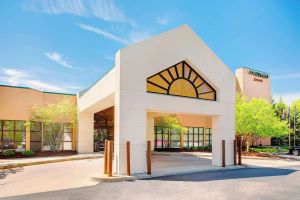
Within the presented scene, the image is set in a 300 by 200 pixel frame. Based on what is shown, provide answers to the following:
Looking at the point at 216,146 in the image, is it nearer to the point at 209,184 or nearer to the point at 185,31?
the point at 209,184

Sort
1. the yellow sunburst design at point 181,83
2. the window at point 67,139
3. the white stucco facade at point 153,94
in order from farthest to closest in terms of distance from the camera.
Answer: the window at point 67,139, the yellow sunburst design at point 181,83, the white stucco facade at point 153,94

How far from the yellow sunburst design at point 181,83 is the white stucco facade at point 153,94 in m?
0.33

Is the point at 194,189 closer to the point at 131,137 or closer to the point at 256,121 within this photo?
the point at 131,137

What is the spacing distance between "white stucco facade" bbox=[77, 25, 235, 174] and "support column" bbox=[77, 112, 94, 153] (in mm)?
5977

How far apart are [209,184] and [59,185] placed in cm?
683

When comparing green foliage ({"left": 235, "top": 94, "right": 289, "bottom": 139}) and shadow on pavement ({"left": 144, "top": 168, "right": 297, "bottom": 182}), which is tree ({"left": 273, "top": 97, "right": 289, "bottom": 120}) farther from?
shadow on pavement ({"left": 144, "top": 168, "right": 297, "bottom": 182})

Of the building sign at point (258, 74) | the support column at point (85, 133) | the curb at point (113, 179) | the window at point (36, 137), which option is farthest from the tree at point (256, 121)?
the building sign at point (258, 74)

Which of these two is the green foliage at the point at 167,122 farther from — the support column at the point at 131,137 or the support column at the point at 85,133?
the support column at the point at 131,137

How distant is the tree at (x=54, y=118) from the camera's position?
24797mm

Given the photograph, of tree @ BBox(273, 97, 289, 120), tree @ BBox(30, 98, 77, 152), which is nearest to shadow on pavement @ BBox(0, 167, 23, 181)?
tree @ BBox(30, 98, 77, 152)

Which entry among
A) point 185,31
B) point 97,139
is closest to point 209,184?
point 185,31

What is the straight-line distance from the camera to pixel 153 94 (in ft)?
50.9

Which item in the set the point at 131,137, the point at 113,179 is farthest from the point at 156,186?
the point at 131,137

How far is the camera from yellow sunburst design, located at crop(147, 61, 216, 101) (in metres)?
16.0
